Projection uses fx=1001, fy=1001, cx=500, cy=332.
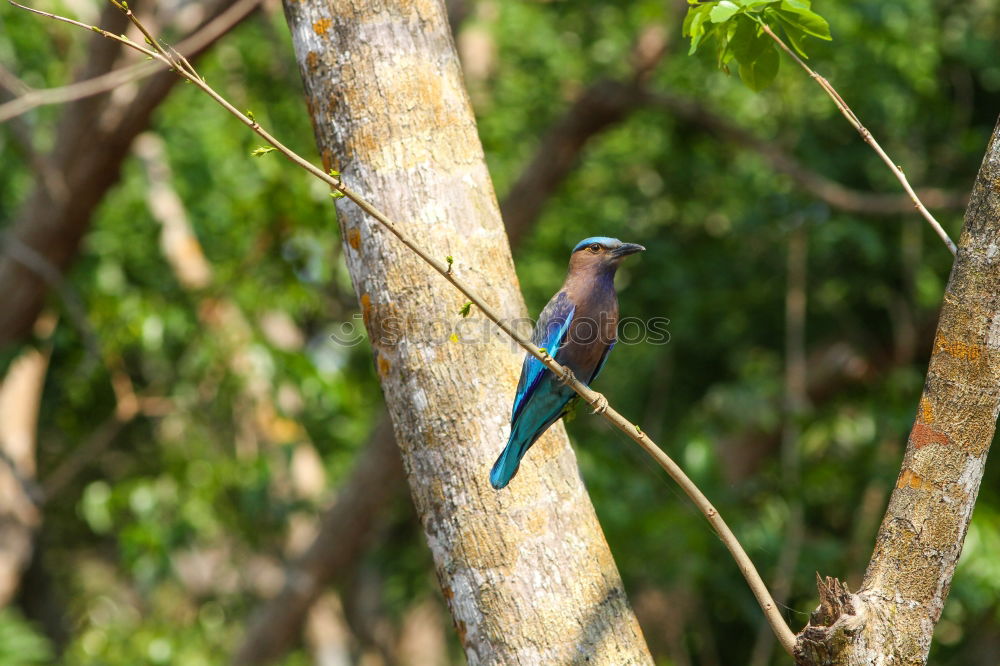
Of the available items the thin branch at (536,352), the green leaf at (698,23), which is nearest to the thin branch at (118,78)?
the thin branch at (536,352)

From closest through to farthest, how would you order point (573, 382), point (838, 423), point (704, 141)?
point (573, 382), point (838, 423), point (704, 141)

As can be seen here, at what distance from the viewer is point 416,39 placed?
105 inches

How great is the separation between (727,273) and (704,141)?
4.69 feet

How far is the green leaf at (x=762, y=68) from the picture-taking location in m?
2.69

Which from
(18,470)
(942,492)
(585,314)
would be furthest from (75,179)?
(942,492)

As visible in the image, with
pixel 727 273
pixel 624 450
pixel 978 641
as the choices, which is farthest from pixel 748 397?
pixel 978 641

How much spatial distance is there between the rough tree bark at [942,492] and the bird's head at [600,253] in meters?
1.21

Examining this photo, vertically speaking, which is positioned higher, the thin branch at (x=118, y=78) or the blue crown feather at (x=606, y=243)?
the thin branch at (x=118, y=78)

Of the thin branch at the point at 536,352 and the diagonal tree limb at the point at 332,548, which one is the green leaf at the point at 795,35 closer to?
the thin branch at the point at 536,352

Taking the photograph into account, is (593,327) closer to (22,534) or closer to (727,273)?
(727,273)

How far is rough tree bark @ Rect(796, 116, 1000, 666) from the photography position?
81.1 inches

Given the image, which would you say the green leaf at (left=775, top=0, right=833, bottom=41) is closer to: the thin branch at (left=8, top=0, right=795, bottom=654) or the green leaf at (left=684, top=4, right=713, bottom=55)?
the green leaf at (left=684, top=4, right=713, bottom=55)

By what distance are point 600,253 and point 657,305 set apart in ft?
14.0

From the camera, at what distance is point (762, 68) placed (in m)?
2.73
